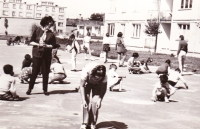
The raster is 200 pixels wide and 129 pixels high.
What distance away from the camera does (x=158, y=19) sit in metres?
40.7

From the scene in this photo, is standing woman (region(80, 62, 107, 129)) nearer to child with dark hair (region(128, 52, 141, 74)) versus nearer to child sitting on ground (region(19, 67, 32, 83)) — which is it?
child sitting on ground (region(19, 67, 32, 83))

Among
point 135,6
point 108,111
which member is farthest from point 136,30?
point 108,111

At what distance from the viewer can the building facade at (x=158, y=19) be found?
35.4m

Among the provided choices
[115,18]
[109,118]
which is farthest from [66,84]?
[115,18]

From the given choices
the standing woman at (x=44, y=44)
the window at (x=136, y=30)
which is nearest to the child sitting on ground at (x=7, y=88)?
the standing woman at (x=44, y=44)

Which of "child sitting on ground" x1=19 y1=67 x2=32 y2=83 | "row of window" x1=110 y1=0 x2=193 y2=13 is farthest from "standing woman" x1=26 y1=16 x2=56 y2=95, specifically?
"row of window" x1=110 y1=0 x2=193 y2=13

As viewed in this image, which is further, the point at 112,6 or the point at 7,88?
the point at 112,6

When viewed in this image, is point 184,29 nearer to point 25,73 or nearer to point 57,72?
point 57,72

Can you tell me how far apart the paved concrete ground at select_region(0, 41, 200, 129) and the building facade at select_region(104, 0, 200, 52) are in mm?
23529

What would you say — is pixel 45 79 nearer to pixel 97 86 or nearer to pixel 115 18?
pixel 97 86

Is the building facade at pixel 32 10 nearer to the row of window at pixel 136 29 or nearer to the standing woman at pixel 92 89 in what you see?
the row of window at pixel 136 29

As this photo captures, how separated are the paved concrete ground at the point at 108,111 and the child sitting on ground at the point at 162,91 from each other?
0.21m

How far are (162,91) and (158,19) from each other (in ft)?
100

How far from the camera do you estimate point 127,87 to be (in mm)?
13445
